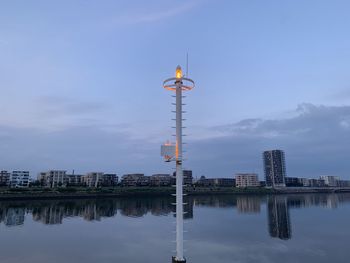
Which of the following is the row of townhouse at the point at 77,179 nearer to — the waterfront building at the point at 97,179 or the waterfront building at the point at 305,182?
the waterfront building at the point at 97,179

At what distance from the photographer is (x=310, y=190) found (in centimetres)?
14912

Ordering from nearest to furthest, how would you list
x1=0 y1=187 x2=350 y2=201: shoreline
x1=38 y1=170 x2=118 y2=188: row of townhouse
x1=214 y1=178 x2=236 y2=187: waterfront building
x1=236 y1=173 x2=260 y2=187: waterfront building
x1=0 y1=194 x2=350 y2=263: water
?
x1=0 y1=194 x2=350 y2=263: water
x1=0 y1=187 x2=350 y2=201: shoreline
x1=38 y1=170 x2=118 y2=188: row of townhouse
x1=236 y1=173 x2=260 y2=187: waterfront building
x1=214 y1=178 x2=236 y2=187: waterfront building

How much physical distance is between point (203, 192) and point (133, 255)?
9005 centimetres

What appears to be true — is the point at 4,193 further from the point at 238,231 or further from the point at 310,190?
the point at 310,190

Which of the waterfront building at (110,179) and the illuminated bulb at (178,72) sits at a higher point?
the illuminated bulb at (178,72)

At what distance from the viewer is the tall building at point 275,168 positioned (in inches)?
6418

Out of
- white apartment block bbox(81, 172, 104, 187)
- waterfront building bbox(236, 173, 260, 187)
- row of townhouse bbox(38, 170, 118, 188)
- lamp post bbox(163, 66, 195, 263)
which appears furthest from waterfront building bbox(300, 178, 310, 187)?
lamp post bbox(163, 66, 195, 263)

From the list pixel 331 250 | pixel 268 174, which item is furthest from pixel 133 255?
pixel 268 174

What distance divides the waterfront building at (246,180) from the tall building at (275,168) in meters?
15.1

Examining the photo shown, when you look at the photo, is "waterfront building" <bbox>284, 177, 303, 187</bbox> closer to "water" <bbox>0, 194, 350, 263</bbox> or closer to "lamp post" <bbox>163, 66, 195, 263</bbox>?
"water" <bbox>0, 194, 350, 263</bbox>

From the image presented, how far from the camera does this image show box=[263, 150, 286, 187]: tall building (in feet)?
535

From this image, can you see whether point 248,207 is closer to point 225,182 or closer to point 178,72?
point 178,72

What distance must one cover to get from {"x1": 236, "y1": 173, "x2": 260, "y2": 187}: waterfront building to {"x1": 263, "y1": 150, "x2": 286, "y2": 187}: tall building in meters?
15.1

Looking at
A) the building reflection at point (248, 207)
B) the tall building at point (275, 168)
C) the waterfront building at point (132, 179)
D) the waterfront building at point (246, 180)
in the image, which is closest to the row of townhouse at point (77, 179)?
the waterfront building at point (132, 179)
